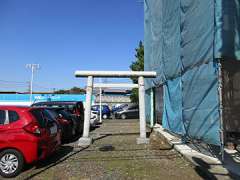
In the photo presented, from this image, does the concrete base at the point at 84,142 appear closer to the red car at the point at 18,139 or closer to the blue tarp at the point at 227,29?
the red car at the point at 18,139

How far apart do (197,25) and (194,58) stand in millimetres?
1013

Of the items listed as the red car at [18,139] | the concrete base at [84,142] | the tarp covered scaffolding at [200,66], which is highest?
the tarp covered scaffolding at [200,66]

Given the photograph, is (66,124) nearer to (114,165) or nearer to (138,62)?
(114,165)

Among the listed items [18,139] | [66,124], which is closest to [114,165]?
[18,139]

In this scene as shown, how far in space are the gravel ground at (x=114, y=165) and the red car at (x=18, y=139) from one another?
348 millimetres

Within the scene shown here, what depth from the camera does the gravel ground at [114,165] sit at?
7.13 metres

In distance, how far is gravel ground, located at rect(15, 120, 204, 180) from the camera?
713 centimetres

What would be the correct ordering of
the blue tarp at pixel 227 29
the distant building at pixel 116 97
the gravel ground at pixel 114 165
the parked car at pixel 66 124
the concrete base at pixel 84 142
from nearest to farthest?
the gravel ground at pixel 114 165 < the blue tarp at pixel 227 29 < the concrete base at pixel 84 142 < the parked car at pixel 66 124 < the distant building at pixel 116 97

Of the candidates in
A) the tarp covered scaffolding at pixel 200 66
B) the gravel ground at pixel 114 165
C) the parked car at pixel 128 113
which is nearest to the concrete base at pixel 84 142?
the gravel ground at pixel 114 165

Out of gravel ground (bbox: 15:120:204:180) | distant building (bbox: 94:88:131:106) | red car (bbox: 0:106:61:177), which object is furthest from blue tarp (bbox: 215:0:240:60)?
distant building (bbox: 94:88:131:106)

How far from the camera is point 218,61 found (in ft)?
27.0

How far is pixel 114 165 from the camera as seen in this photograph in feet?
26.9

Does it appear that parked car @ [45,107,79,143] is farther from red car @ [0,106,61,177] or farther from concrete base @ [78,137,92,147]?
red car @ [0,106,61,177]

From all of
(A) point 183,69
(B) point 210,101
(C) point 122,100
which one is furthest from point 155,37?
(C) point 122,100
